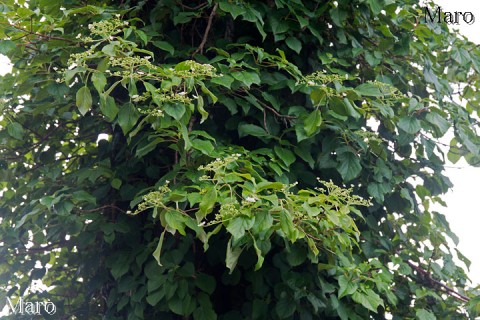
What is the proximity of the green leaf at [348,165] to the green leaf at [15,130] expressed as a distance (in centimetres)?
122

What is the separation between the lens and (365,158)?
8.63 ft

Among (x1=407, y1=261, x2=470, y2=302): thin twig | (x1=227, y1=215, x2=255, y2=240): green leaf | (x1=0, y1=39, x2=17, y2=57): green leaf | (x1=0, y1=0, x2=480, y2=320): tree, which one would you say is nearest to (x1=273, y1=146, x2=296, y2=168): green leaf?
(x1=0, y1=0, x2=480, y2=320): tree

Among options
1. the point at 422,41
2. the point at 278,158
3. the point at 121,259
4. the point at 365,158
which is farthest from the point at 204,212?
the point at 422,41

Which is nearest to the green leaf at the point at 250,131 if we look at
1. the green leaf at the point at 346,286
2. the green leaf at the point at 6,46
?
the green leaf at the point at 346,286

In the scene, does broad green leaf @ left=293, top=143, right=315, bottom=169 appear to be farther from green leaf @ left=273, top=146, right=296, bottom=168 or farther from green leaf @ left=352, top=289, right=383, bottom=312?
green leaf @ left=352, top=289, right=383, bottom=312

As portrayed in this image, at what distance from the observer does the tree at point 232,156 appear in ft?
6.87

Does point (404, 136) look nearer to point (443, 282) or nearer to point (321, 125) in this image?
point (321, 125)

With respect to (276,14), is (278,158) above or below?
below

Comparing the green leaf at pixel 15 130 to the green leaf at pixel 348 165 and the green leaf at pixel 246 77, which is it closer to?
the green leaf at pixel 246 77

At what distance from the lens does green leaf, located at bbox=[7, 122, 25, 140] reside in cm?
263

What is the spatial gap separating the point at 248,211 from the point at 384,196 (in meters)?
1.06

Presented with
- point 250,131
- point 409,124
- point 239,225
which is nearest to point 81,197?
point 250,131

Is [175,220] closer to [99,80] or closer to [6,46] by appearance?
[99,80]

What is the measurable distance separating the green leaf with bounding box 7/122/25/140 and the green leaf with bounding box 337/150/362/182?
1.22m
